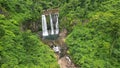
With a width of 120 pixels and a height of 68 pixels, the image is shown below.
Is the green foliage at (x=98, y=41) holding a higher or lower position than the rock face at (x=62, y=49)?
higher

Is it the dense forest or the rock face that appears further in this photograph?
the rock face

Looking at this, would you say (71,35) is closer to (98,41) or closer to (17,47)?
(98,41)

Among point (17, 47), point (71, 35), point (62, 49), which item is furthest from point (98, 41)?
point (17, 47)

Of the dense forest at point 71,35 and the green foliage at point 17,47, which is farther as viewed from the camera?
the dense forest at point 71,35

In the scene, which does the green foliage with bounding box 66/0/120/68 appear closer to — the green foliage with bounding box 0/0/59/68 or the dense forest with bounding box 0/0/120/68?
the dense forest with bounding box 0/0/120/68

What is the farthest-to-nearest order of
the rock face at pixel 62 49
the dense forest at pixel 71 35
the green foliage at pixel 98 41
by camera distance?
the rock face at pixel 62 49
the green foliage at pixel 98 41
the dense forest at pixel 71 35

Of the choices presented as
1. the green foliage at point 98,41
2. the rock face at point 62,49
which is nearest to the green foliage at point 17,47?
the rock face at point 62,49

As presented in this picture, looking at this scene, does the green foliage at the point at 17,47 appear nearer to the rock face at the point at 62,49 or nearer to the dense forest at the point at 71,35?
the dense forest at the point at 71,35

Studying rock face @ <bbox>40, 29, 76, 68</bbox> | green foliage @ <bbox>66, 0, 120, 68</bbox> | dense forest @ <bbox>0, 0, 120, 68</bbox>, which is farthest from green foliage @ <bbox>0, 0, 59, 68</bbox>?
green foliage @ <bbox>66, 0, 120, 68</bbox>
